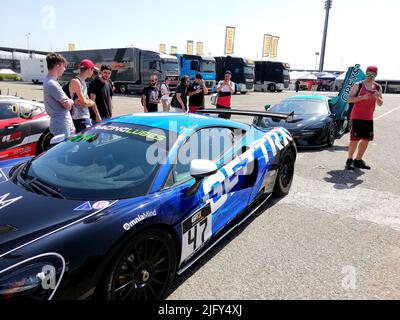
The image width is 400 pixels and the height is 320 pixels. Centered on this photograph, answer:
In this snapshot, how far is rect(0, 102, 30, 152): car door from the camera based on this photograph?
17.9 ft

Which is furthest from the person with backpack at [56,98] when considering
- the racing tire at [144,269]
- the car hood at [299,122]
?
the car hood at [299,122]

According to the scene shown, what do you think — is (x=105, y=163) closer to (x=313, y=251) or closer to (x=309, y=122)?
(x=313, y=251)

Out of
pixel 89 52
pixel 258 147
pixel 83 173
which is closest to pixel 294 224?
pixel 258 147

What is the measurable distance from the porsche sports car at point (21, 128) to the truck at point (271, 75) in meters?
32.0

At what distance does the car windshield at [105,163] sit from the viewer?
2.33 m

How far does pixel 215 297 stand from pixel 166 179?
3.10 feet

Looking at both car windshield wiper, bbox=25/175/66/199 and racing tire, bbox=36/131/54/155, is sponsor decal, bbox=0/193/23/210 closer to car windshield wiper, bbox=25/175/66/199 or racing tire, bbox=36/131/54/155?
car windshield wiper, bbox=25/175/66/199

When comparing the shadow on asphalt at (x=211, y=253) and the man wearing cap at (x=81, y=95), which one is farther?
the man wearing cap at (x=81, y=95)

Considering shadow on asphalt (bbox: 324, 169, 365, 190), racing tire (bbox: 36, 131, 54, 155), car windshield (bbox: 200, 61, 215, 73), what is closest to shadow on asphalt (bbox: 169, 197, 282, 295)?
shadow on asphalt (bbox: 324, 169, 365, 190)

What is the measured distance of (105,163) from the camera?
2.62 meters

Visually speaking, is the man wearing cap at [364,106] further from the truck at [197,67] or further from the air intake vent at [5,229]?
the truck at [197,67]
